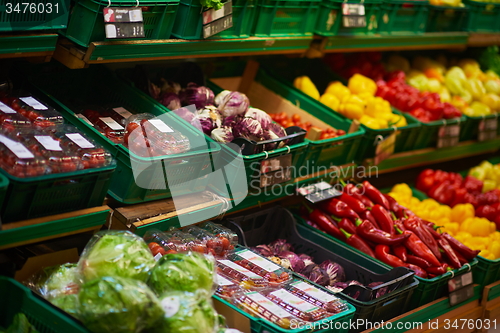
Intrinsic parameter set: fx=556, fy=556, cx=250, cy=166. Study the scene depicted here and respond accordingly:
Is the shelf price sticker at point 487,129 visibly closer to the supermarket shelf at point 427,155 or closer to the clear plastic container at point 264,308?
the supermarket shelf at point 427,155

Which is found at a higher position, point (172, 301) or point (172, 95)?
point (172, 95)

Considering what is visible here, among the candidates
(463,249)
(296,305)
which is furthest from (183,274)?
(463,249)

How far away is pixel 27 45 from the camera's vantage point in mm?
2293

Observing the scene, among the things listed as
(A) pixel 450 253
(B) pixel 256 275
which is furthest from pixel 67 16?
(A) pixel 450 253

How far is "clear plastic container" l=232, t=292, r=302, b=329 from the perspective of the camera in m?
2.30

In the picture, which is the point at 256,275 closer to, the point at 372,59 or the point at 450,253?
the point at 450,253

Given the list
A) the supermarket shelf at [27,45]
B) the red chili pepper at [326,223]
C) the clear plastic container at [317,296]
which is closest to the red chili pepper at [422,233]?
the red chili pepper at [326,223]

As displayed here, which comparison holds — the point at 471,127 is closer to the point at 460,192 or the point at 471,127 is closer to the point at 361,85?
the point at 460,192

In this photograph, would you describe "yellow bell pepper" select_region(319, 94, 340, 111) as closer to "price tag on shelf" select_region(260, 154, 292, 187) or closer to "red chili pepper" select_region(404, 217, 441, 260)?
"red chili pepper" select_region(404, 217, 441, 260)

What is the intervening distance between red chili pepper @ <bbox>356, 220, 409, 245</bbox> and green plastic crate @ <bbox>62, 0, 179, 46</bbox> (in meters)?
1.72

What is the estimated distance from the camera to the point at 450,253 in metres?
3.41

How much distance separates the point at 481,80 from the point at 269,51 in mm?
2980

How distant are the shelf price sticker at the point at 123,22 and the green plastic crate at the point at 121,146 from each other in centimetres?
45

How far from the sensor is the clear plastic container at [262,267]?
263cm
